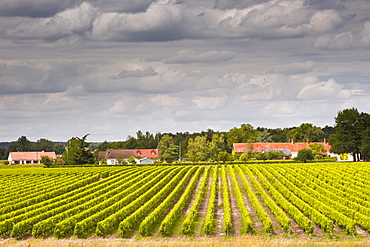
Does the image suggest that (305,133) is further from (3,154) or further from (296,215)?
(296,215)

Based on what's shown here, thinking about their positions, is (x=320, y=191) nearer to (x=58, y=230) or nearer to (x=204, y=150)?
(x=58, y=230)

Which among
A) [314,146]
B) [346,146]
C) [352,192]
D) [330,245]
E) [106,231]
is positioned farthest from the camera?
[314,146]

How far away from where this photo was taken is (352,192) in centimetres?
4459

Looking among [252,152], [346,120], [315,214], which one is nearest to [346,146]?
[346,120]

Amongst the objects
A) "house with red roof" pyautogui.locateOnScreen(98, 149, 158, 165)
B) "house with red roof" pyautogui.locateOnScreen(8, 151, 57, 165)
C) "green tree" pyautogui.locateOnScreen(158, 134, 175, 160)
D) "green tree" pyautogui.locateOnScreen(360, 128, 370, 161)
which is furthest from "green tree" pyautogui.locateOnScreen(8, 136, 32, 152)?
"green tree" pyautogui.locateOnScreen(360, 128, 370, 161)

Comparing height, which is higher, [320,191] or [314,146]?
[314,146]

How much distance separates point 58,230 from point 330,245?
1563 centimetres

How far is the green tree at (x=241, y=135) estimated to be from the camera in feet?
482

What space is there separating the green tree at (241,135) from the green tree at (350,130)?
46.1 meters

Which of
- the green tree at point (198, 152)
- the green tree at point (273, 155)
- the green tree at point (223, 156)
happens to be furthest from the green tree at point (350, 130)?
the green tree at point (198, 152)

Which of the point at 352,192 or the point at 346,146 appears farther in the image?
the point at 346,146

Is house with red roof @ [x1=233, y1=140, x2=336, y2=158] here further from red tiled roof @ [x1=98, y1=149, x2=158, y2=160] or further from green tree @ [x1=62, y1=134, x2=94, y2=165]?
green tree @ [x1=62, y1=134, x2=94, y2=165]

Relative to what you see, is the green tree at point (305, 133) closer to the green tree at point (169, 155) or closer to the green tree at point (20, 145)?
the green tree at point (169, 155)

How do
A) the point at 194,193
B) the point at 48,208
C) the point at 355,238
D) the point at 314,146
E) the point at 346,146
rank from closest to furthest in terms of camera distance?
the point at 355,238 → the point at 48,208 → the point at 194,193 → the point at 346,146 → the point at 314,146
